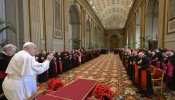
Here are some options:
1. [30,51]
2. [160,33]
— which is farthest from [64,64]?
[160,33]

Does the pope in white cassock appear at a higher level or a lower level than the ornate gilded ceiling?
lower

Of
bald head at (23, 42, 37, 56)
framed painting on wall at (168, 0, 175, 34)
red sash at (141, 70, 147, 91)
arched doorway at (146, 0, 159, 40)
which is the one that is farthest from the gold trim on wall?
bald head at (23, 42, 37, 56)

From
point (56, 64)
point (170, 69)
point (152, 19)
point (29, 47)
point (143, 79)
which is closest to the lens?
point (29, 47)

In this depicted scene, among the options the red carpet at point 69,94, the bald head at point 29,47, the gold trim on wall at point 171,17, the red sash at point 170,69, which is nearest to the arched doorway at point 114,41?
the gold trim on wall at point 171,17

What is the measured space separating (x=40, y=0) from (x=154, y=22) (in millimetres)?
9957

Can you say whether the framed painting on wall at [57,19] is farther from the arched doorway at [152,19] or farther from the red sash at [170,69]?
the arched doorway at [152,19]

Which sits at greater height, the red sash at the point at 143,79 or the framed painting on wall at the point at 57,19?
the framed painting on wall at the point at 57,19

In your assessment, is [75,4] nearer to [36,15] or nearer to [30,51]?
[36,15]

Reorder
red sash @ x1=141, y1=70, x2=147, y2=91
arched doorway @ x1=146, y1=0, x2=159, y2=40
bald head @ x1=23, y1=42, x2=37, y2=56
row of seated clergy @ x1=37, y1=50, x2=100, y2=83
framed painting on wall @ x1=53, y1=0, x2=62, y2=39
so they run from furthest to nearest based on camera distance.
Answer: arched doorway @ x1=146, y1=0, x2=159, y2=40 < framed painting on wall @ x1=53, y1=0, x2=62, y2=39 < row of seated clergy @ x1=37, y1=50, x2=100, y2=83 < red sash @ x1=141, y1=70, x2=147, y2=91 < bald head @ x1=23, y1=42, x2=37, y2=56

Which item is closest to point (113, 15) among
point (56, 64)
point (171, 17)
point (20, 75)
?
point (171, 17)

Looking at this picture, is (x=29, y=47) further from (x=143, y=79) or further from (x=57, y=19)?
(x=57, y=19)

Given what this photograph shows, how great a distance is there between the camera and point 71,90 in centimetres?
269

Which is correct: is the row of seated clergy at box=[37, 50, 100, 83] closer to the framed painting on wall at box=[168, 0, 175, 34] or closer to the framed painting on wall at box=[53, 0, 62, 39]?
the framed painting on wall at box=[53, 0, 62, 39]

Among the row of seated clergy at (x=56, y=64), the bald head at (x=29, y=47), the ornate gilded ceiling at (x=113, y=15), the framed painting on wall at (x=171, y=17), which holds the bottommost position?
the row of seated clergy at (x=56, y=64)
